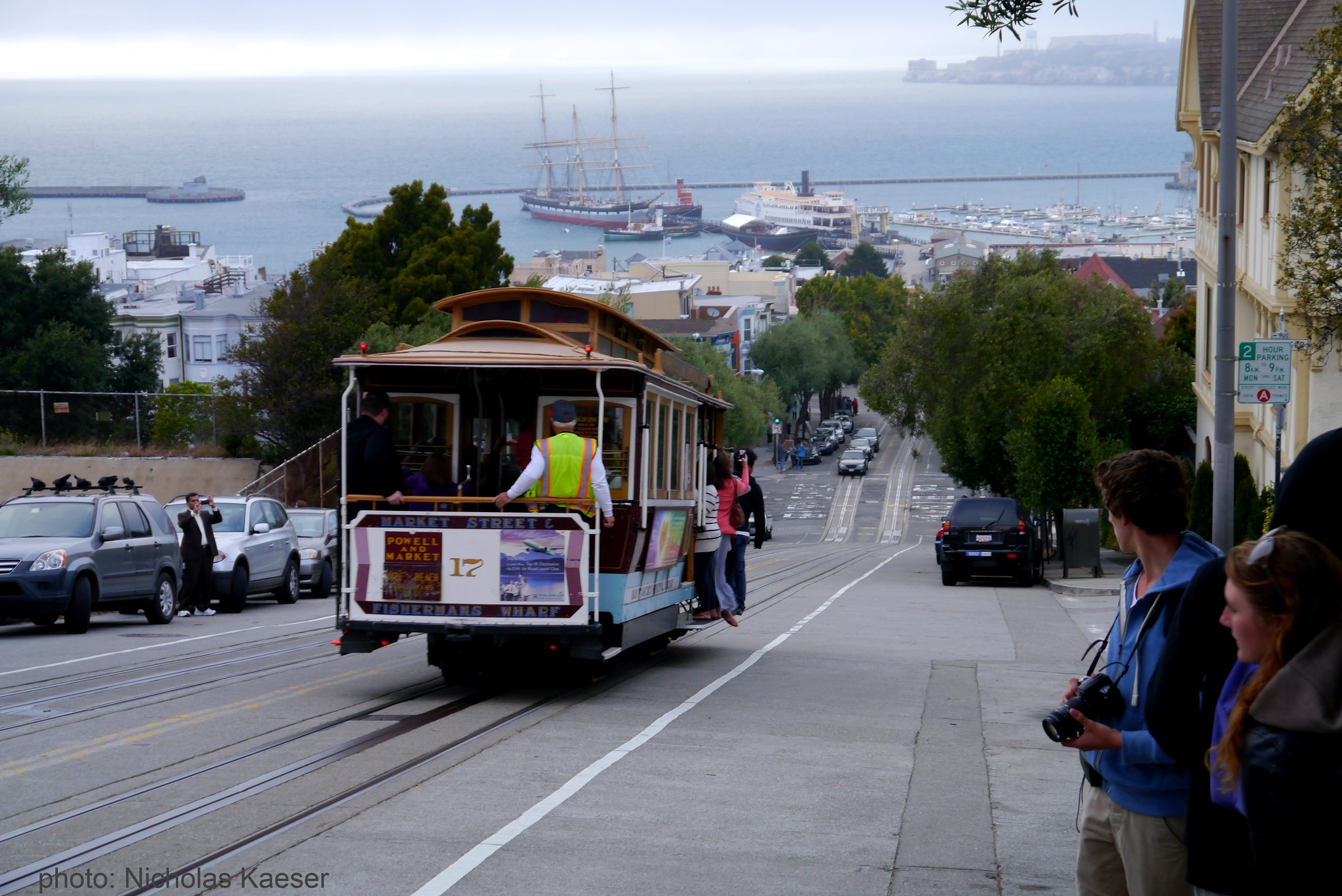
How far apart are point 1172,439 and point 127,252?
12981 cm

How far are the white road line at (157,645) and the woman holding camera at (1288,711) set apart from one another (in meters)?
12.3

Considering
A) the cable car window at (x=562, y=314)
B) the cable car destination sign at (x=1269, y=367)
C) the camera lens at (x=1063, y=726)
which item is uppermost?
the cable car window at (x=562, y=314)

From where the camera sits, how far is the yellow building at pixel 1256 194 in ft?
82.4

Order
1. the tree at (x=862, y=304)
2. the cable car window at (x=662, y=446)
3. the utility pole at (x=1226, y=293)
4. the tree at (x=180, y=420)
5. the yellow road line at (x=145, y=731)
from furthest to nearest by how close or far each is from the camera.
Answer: the tree at (x=862, y=304) < the tree at (x=180, y=420) < the utility pole at (x=1226, y=293) < the cable car window at (x=662, y=446) < the yellow road line at (x=145, y=731)

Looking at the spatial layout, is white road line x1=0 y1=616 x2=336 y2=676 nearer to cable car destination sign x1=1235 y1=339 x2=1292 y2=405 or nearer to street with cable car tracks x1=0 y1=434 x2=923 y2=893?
street with cable car tracks x1=0 y1=434 x2=923 y2=893

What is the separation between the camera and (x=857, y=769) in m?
9.02

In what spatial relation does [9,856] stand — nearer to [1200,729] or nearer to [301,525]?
[1200,729]

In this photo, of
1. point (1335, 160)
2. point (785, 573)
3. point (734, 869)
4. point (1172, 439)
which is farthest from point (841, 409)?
point (734, 869)

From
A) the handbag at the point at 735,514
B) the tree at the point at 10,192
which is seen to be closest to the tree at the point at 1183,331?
the handbag at the point at 735,514

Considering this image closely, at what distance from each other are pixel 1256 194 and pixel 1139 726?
26.6 m

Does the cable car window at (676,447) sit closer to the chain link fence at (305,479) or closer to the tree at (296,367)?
the chain link fence at (305,479)

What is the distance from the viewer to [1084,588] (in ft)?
90.8

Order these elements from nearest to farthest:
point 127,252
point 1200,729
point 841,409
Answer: point 1200,729
point 841,409
point 127,252

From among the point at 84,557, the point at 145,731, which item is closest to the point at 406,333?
the point at 84,557
